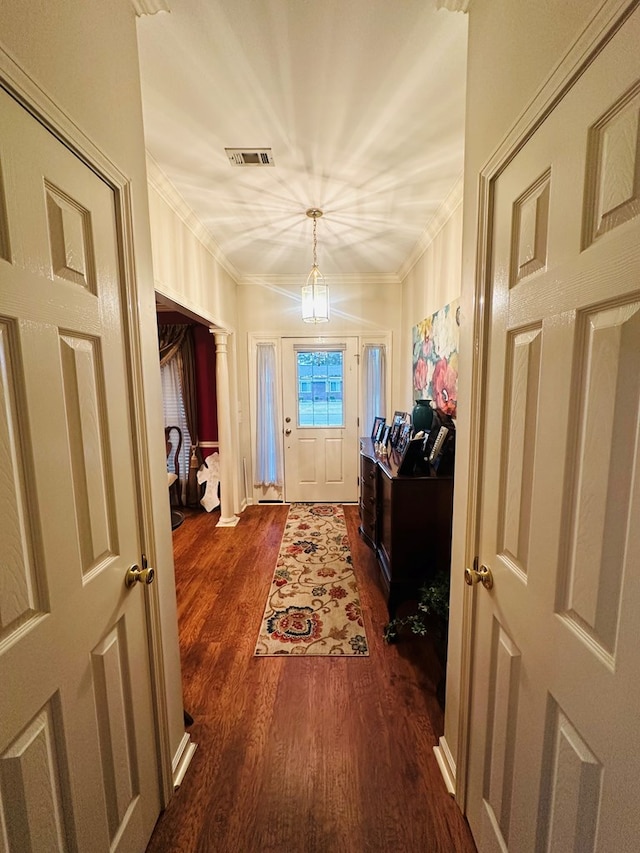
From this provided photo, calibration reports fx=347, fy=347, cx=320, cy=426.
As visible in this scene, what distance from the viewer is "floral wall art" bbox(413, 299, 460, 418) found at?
7.79 ft

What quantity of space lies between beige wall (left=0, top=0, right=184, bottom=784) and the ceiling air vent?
0.77 metres

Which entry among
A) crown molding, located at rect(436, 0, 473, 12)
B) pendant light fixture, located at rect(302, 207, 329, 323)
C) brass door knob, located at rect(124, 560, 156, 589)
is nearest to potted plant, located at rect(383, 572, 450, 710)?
brass door knob, located at rect(124, 560, 156, 589)

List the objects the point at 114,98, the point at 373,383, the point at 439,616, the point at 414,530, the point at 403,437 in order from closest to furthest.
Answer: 1. the point at 114,98
2. the point at 439,616
3. the point at 414,530
4. the point at 403,437
5. the point at 373,383

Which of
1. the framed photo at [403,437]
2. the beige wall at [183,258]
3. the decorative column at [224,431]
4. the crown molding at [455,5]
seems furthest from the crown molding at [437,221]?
the decorative column at [224,431]

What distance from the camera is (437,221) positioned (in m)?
2.53

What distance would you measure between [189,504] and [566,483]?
4.19 metres

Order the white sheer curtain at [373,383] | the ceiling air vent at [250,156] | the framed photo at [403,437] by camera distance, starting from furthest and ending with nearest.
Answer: the white sheer curtain at [373,383] → the framed photo at [403,437] → the ceiling air vent at [250,156]

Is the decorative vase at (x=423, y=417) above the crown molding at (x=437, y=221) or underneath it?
underneath

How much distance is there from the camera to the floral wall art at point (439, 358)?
7.79 ft

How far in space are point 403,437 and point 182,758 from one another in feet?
6.82

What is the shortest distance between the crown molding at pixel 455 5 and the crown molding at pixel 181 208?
1520 millimetres

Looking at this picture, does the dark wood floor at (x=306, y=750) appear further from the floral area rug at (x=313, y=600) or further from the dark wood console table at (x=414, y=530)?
the dark wood console table at (x=414, y=530)

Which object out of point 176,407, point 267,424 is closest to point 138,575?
point 267,424

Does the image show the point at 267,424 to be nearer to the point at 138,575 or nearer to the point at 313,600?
the point at 313,600
